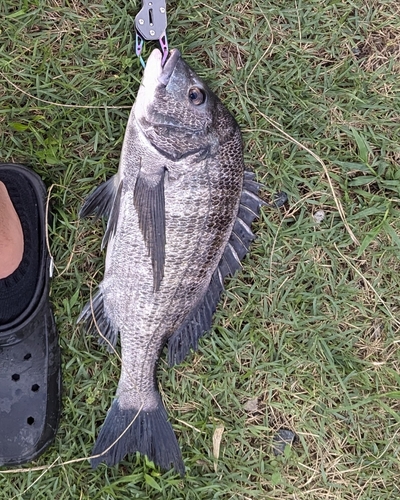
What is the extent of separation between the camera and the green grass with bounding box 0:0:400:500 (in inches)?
113

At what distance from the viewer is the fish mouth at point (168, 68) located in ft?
7.90

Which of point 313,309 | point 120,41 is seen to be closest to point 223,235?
point 313,309

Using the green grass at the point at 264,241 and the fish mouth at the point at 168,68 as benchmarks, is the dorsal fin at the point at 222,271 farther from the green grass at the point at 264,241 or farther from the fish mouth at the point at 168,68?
the fish mouth at the point at 168,68

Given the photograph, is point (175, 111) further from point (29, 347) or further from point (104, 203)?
point (29, 347)

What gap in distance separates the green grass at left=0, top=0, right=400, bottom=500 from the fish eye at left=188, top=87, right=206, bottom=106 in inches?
19.7

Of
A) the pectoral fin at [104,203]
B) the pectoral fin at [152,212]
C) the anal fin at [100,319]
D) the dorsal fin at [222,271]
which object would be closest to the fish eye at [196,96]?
the pectoral fin at [152,212]

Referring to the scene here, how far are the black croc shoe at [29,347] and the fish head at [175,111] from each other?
2.74 feet

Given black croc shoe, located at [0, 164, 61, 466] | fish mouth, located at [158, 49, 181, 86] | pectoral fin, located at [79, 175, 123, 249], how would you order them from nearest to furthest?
fish mouth, located at [158, 49, 181, 86] < pectoral fin, located at [79, 175, 123, 249] < black croc shoe, located at [0, 164, 61, 466]

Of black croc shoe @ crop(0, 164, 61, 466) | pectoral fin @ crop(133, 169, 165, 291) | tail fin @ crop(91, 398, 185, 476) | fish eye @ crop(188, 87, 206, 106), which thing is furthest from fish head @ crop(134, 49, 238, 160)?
tail fin @ crop(91, 398, 185, 476)

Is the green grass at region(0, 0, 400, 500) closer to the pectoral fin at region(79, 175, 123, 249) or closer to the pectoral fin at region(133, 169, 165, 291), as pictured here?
the pectoral fin at region(79, 175, 123, 249)

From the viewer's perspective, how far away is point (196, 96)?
2459 mm

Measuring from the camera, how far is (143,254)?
2553 millimetres

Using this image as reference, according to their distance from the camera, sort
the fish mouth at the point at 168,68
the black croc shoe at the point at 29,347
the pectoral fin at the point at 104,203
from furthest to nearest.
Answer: the black croc shoe at the point at 29,347
the pectoral fin at the point at 104,203
the fish mouth at the point at 168,68

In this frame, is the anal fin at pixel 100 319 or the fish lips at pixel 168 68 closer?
the fish lips at pixel 168 68
